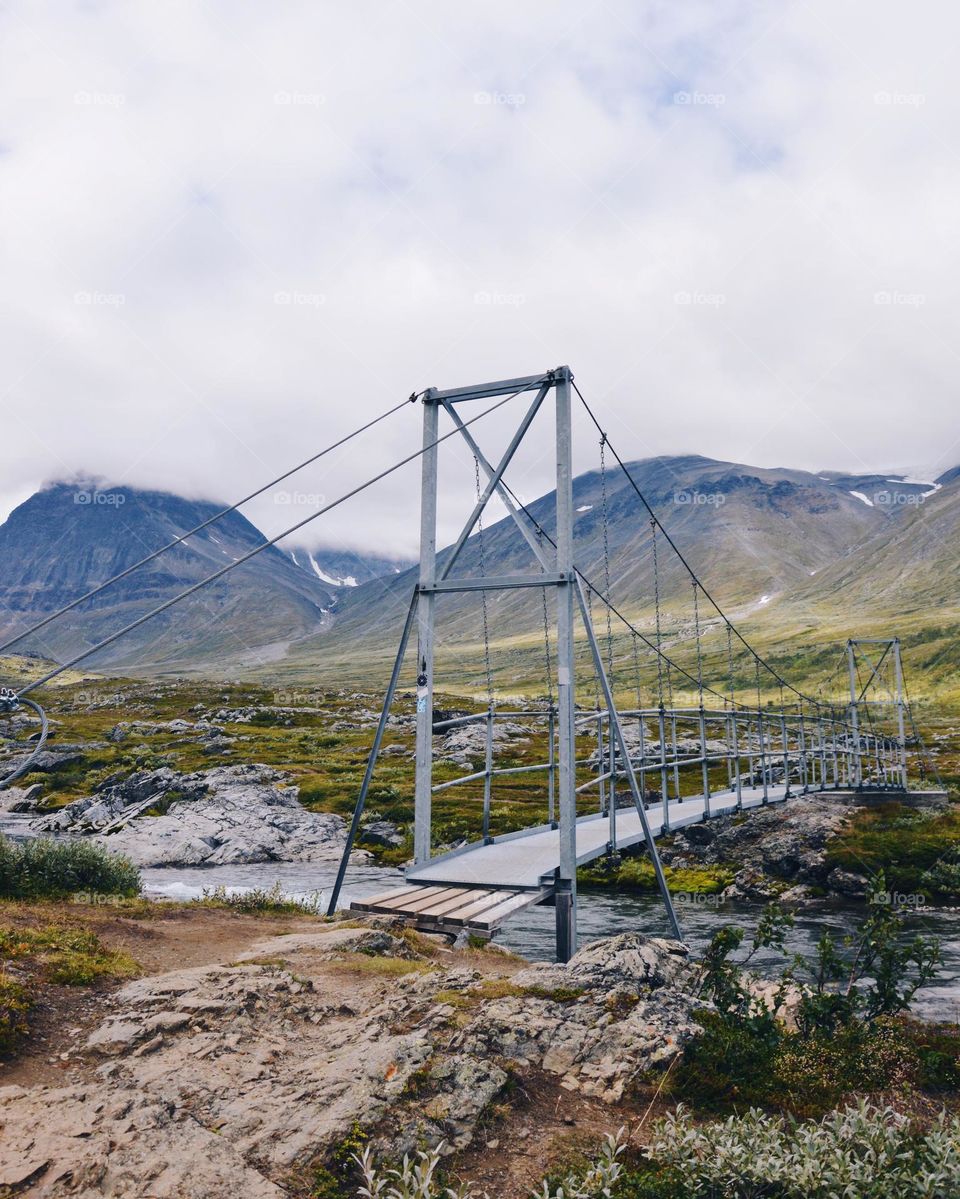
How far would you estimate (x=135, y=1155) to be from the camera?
18.4 feet

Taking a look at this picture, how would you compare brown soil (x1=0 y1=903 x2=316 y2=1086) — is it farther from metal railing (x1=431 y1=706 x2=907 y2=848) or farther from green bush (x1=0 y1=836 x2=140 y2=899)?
metal railing (x1=431 y1=706 x2=907 y2=848)

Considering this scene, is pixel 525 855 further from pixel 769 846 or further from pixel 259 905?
pixel 769 846

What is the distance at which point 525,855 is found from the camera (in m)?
14.8

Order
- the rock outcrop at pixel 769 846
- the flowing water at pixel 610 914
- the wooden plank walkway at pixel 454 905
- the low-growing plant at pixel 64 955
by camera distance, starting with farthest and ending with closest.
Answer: the rock outcrop at pixel 769 846
the flowing water at pixel 610 914
the wooden plank walkway at pixel 454 905
the low-growing plant at pixel 64 955

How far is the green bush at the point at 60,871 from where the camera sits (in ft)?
44.5

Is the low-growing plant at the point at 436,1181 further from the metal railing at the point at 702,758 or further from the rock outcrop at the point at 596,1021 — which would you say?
the metal railing at the point at 702,758

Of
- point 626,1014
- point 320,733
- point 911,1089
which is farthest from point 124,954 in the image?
point 320,733

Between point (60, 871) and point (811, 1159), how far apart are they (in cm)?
1320

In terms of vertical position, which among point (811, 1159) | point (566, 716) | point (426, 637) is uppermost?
point (426, 637)

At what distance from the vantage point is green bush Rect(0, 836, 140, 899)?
1358 centimetres

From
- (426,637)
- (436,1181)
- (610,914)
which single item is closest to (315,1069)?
(436,1181)

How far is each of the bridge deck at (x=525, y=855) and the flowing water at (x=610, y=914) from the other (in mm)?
3301

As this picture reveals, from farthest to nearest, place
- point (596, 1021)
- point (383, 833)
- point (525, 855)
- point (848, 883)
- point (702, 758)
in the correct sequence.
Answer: point (383, 833)
point (848, 883)
point (702, 758)
point (525, 855)
point (596, 1021)

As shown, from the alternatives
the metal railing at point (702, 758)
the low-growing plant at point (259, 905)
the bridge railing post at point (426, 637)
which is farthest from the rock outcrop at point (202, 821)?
the bridge railing post at point (426, 637)
